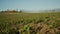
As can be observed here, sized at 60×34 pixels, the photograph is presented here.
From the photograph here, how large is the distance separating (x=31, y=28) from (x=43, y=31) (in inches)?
47.6

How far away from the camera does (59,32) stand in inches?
366

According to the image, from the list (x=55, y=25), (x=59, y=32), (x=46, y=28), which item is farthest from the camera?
(x=55, y=25)

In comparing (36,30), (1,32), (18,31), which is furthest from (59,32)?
(1,32)

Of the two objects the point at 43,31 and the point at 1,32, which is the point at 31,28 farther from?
the point at 1,32

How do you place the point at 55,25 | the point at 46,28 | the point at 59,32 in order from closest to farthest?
the point at 59,32 → the point at 46,28 → the point at 55,25

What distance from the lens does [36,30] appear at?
1010cm

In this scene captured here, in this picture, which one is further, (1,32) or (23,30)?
(23,30)

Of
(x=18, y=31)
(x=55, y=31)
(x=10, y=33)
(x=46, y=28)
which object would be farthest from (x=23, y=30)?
(x=55, y=31)

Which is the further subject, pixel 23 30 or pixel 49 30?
pixel 23 30

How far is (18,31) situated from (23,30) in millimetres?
379

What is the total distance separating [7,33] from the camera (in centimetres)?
969

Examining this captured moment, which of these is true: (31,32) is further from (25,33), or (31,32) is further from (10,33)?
(10,33)

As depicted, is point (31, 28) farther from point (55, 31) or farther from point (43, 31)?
point (55, 31)

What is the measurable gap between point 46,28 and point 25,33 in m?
1.55
